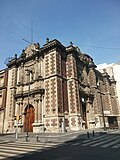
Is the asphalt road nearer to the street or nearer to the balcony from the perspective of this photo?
the street

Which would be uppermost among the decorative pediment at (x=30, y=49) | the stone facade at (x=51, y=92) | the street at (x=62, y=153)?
the decorative pediment at (x=30, y=49)

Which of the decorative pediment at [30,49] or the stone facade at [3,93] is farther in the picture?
the decorative pediment at [30,49]

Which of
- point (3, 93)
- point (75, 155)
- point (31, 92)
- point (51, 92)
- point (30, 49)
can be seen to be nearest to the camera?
point (75, 155)

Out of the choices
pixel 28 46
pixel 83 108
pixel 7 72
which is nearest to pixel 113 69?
pixel 83 108

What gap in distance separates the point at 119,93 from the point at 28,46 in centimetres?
2630

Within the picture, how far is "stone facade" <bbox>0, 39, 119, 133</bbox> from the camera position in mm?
20244

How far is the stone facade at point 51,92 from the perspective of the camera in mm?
20244

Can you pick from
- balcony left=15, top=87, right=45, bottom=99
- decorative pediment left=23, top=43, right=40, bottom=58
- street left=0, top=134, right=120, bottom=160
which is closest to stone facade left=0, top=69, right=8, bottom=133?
balcony left=15, top=87, right=45, bottom=99

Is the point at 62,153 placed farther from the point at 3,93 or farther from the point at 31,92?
the point at 3,93

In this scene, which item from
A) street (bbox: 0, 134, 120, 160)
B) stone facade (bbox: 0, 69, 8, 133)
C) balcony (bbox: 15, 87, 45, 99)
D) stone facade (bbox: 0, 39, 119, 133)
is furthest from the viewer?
stone facade (bbox: 0, 69, 8, 133)

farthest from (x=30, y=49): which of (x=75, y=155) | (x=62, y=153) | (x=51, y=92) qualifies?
(x=75, y=155)

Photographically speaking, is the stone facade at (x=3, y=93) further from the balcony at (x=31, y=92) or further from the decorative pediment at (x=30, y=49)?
the decorative pediment at (x=30, y=49)

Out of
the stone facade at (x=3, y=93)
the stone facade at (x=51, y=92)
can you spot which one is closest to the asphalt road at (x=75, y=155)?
the stone facade at (x=51, y=92)

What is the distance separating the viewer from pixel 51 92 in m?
20.6
